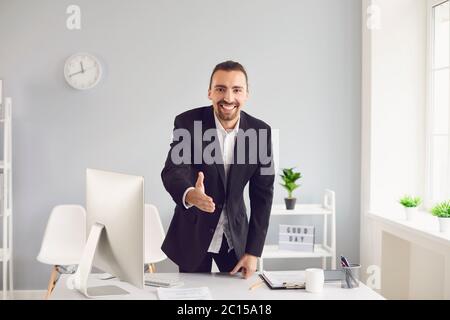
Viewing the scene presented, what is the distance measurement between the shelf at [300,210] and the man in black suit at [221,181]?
1.25 m

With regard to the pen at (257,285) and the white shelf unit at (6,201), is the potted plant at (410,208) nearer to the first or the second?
the pen at (257,285)

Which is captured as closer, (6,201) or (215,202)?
(215,202)

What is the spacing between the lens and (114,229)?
1.92m

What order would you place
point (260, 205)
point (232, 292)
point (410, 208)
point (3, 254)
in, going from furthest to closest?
point (3, 254), point (410, 208), point (260, 205), point (232, 292)

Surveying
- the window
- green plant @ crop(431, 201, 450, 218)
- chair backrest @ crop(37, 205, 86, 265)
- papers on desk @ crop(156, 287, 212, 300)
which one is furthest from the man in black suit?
the window

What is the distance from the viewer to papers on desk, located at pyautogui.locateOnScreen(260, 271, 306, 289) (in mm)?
2111

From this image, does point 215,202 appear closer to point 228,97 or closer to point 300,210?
point 228,97

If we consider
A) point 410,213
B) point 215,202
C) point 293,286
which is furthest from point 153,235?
point 293,286

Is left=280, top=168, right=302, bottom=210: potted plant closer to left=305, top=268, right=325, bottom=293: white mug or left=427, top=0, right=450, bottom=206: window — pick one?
left=427, top=0, right=450, bottom=206: window

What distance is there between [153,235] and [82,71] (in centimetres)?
131

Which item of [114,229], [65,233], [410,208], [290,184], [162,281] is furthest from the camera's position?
[290,184]

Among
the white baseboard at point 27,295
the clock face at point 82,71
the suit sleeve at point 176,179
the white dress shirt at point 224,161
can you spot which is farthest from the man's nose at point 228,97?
the white baseboard at point 27,295

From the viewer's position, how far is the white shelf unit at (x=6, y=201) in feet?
12.2

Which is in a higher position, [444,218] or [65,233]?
[444,218]
